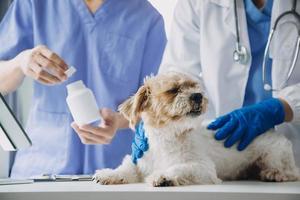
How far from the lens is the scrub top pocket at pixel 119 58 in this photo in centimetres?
147

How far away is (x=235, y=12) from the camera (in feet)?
3.85

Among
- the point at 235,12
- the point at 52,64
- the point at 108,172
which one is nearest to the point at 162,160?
the point at 108,172

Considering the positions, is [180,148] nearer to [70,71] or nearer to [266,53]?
[266,53]

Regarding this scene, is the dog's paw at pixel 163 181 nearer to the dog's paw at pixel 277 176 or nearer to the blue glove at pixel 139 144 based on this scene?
the blue glove at pixel 139 144

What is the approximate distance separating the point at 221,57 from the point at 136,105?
32 centimetres

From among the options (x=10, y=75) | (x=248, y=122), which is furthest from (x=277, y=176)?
(x=10, y=75)

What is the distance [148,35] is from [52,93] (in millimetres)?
353

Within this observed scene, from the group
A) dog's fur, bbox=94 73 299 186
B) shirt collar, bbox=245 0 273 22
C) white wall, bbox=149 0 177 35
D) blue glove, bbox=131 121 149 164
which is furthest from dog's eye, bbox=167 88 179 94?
white wall, bbox=149 0 177 35

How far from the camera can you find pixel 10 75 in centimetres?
150

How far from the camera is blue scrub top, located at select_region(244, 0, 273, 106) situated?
3.86ft

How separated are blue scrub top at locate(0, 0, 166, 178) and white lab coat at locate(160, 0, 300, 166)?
219 mm

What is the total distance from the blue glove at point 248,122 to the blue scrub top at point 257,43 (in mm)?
111

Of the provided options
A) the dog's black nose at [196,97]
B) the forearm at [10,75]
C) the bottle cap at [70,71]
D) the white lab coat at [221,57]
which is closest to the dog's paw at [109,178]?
the dog's black nose at [196,97]

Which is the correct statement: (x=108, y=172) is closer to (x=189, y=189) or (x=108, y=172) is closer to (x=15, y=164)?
(x=189, y=189)
